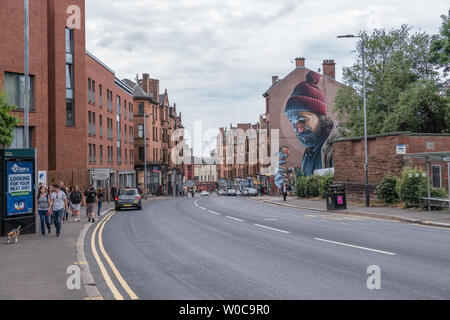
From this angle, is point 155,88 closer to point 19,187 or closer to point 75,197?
point 75,197

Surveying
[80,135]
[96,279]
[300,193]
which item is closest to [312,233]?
[96,279]

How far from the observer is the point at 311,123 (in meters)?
65.9

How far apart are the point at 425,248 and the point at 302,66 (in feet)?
192

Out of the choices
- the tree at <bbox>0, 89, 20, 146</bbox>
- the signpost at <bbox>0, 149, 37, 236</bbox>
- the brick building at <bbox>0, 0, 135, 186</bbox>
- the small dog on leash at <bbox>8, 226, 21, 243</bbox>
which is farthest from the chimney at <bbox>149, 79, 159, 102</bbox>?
the small dog on leash at <bbox>8, 226, 21, 243</bbox>

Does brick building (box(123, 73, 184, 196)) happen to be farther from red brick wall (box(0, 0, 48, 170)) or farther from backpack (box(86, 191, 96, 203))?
backpack (box(86, 191, 96, 203))

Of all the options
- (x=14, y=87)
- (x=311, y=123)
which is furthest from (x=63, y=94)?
(x=311, y=123)

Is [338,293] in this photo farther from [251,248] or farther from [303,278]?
[251,248]

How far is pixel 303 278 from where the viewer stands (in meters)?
8.48

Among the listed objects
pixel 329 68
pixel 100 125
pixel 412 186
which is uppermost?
pixel 329 68

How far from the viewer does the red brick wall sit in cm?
3319

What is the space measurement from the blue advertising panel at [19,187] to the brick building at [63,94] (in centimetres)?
1662

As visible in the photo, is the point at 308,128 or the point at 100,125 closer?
the point at 100,125

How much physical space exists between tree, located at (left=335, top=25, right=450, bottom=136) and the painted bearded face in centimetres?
1636

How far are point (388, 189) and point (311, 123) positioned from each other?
40.4 metres
